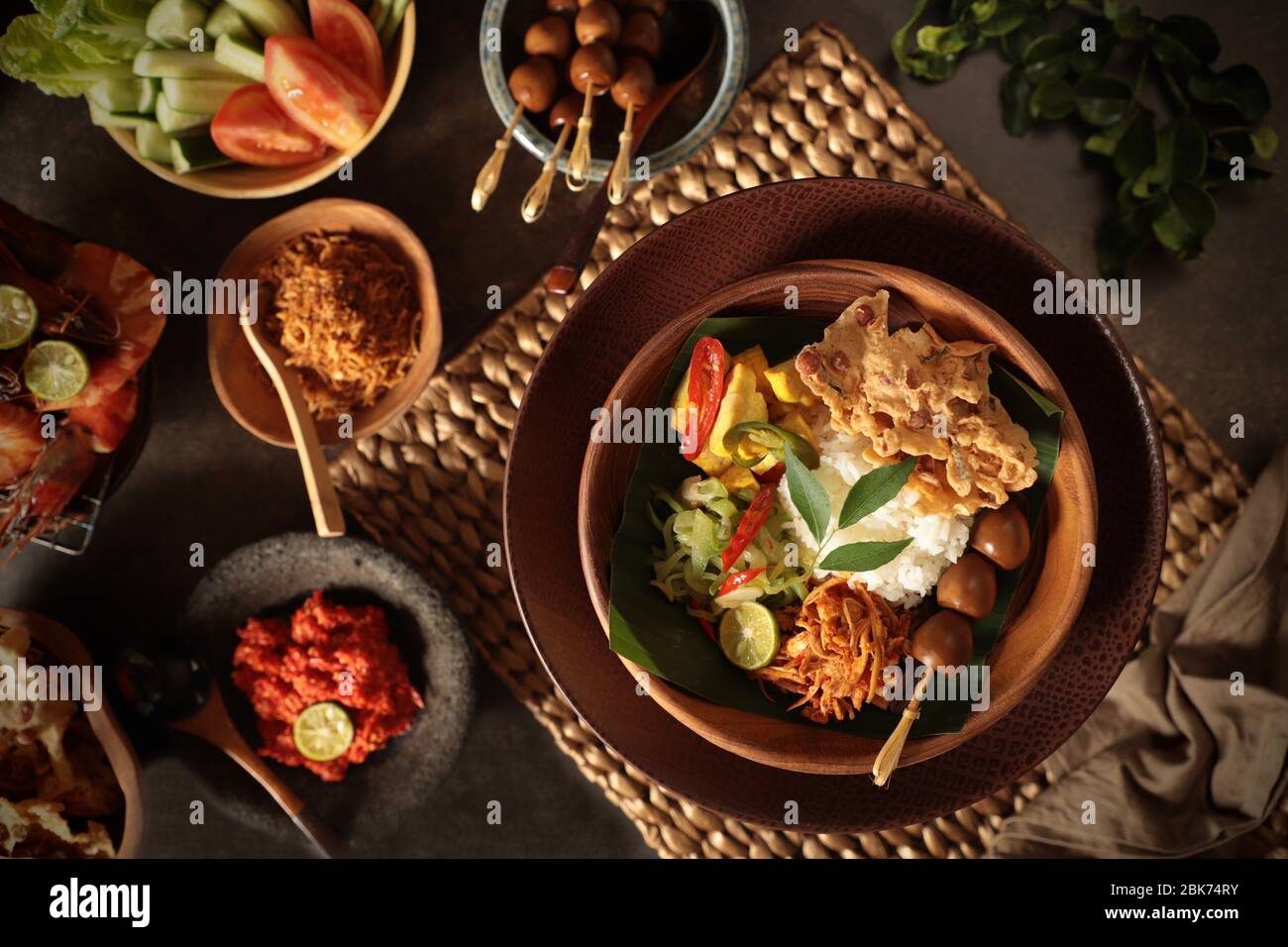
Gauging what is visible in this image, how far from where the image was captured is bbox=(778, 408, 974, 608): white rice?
193 cm

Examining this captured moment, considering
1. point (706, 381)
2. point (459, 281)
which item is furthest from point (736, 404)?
point (459, 281)

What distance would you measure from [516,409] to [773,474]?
30.1 inches

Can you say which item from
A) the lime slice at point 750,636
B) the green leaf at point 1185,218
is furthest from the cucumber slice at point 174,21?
the green leaf at point 1185,218

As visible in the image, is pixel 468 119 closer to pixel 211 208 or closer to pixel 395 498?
pixel 211 208

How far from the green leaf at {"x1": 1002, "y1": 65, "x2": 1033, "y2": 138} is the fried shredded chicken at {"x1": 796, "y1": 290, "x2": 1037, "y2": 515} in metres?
1.00

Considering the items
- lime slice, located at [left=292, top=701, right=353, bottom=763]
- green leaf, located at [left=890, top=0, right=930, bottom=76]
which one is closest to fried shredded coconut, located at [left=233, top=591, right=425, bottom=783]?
lime slice, located at [left=292, top=701, right=353, bottom=763]

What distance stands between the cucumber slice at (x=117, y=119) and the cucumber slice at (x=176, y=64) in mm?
105

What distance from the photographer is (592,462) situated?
1849 mm

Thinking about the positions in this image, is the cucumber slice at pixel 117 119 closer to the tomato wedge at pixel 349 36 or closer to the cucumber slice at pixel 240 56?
the cucumber slice at pixel 240 56

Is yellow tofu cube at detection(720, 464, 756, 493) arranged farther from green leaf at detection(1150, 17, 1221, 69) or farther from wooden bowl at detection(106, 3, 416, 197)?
green leaf at detection(1150, 17, 1221, 69)

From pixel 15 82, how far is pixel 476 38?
48.7 inches
